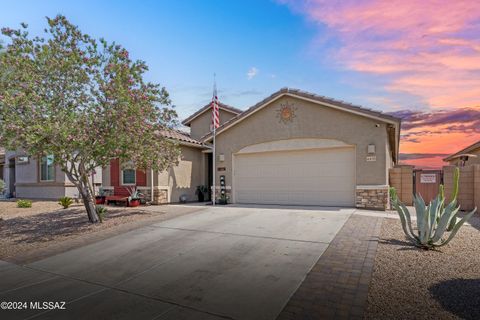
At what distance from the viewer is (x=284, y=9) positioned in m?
10.7

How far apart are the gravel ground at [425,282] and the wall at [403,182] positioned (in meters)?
6.42

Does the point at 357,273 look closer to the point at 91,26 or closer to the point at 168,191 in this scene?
the point at 91,26

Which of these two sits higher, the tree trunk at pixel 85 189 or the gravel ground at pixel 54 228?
the tree trunk at pixel 85 189

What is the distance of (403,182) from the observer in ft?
Result: 43.0

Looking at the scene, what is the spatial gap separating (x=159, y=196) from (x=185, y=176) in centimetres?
207

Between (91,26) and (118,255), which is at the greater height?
(91,26)

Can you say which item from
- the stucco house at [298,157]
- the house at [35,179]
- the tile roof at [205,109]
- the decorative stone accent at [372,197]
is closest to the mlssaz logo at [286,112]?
the stucco house at [298,157]

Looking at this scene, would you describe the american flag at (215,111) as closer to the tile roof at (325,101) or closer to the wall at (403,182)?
the tile roof at (325,101)

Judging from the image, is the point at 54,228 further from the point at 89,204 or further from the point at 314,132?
the point at 314,132

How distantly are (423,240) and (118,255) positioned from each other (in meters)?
6.72

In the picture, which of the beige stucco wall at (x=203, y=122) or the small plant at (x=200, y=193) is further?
the beige stucco wall at (x=203, y=122)

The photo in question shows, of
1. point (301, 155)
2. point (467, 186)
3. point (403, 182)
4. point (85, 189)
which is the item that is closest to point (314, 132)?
point (301, 155)

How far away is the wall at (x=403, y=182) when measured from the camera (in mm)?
13000

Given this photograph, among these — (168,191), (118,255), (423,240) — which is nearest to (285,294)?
(423,240)
